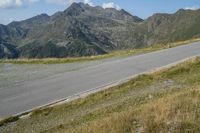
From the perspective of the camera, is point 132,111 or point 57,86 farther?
point 57,86

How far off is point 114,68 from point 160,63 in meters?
3.29

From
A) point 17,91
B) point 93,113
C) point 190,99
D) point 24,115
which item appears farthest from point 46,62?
point 190,99

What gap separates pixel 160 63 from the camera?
29.0m

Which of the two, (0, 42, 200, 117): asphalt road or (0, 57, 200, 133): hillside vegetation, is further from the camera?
(0, 42, 200, 117): asphalt road

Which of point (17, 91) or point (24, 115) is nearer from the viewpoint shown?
point (24, 115)

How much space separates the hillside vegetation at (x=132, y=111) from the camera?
29.7 ft

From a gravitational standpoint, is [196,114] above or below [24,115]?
above

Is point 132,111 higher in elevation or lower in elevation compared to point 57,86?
higher

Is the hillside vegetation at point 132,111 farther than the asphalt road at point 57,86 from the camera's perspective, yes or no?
No

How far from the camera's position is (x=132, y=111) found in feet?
36.0

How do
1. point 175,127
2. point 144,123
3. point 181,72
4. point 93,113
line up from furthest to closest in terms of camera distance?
1. point 181,72
2. point 93,113
3. point 144,123
4. point 175,127

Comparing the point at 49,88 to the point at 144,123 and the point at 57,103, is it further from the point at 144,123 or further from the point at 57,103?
the point at 144,123

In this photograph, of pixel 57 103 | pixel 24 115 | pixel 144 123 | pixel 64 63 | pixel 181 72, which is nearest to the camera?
pixel 144 123

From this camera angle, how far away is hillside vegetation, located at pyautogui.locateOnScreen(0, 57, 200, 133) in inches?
356
